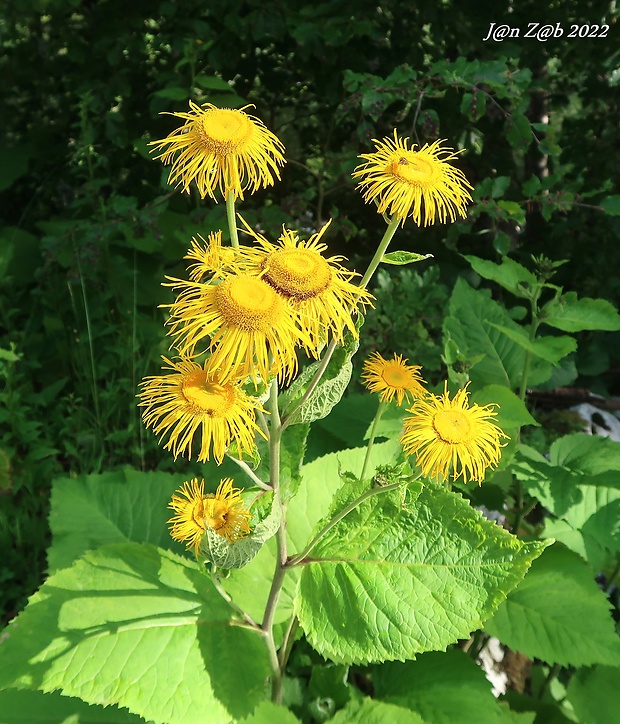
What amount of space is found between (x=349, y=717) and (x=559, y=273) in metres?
1.89

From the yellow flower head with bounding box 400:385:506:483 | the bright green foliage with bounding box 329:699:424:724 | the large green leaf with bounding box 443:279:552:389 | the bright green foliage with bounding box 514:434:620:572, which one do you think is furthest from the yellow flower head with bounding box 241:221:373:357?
the large green leaf with bounding box 443:279:552:389

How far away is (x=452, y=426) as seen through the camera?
2.70 ft

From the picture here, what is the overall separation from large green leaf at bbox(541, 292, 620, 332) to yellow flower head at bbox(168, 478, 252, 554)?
891 mm

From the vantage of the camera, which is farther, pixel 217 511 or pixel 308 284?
pixel 217 511

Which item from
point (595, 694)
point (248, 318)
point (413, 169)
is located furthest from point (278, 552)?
point (595, 694)

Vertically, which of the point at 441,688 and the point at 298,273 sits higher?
the point at 298,273

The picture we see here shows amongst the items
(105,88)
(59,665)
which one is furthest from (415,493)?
(105,88)

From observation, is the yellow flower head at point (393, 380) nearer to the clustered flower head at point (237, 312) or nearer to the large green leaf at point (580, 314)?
the clustered flower head at point (237, 312)

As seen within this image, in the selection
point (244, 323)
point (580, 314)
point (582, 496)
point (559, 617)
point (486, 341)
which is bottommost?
point (559, 617)

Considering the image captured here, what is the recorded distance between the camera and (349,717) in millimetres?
1060

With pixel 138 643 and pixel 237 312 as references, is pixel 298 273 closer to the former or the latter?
pixel 237 312

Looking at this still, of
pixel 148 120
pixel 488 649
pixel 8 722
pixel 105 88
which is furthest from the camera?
pixel 148 120

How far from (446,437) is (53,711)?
0.85 metres

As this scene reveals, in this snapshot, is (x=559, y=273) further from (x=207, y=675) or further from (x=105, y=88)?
(x=207, y=675)
